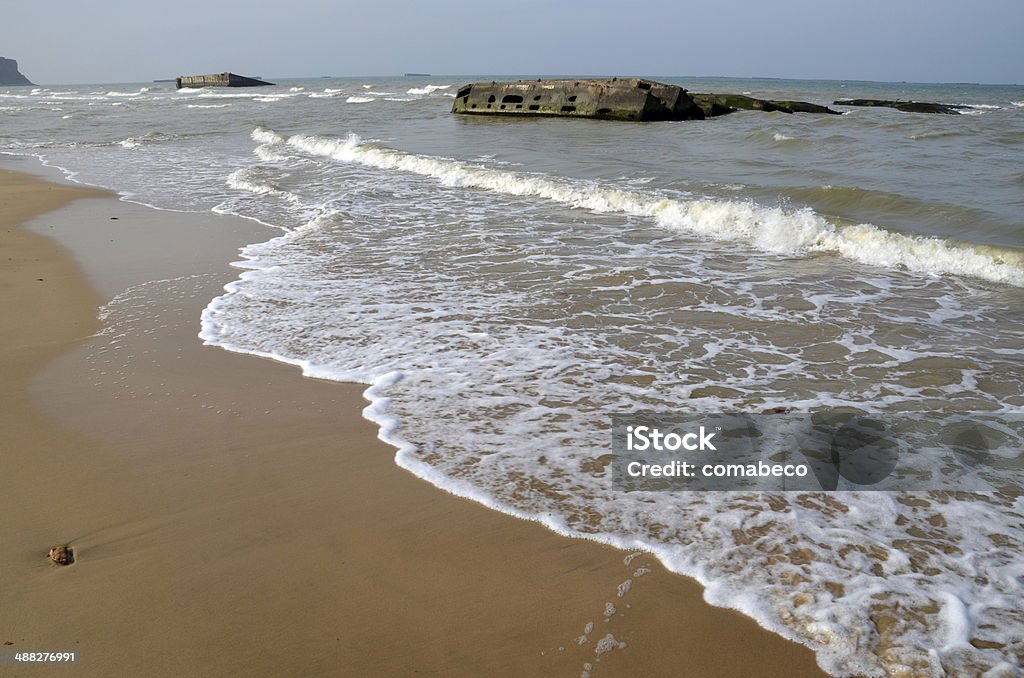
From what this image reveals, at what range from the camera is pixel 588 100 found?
24391 millimetres

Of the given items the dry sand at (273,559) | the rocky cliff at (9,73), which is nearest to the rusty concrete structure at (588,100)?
the dry sand at (273,559)

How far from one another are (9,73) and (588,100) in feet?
608

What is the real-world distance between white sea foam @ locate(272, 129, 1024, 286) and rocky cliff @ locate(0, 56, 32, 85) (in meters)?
191

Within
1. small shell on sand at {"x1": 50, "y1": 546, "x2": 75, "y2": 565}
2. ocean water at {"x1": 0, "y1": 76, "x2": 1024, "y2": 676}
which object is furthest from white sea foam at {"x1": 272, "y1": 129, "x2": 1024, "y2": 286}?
small shell on sand at {"x1": 50, "y1": 546, "x2": 75, "y2": 565}

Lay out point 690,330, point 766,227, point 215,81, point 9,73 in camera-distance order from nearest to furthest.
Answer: point 690,330 < point 766,227 < point 215,81 < point 9,73

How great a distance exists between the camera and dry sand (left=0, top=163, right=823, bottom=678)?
7.39ft

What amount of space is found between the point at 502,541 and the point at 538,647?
589 mm

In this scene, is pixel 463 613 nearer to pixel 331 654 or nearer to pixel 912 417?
pixel 331 654

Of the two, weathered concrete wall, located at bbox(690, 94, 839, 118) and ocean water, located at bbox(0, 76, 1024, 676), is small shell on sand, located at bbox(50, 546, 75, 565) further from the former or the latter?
weathered concrete wall, located at bbox(690, 94, 839, 118)

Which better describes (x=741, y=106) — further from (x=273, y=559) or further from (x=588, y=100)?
(x=273, y=559)

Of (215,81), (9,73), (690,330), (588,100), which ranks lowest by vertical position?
(690,330)

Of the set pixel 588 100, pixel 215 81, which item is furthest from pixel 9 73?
pixel 588 100

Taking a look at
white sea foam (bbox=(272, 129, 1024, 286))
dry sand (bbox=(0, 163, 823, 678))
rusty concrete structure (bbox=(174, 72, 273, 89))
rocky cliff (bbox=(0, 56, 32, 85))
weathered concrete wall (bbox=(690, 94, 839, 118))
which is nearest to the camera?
dry sand (bbox=(0, 163, 823, 678))

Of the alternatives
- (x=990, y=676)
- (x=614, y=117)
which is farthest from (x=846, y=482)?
(x=614, y=117)
